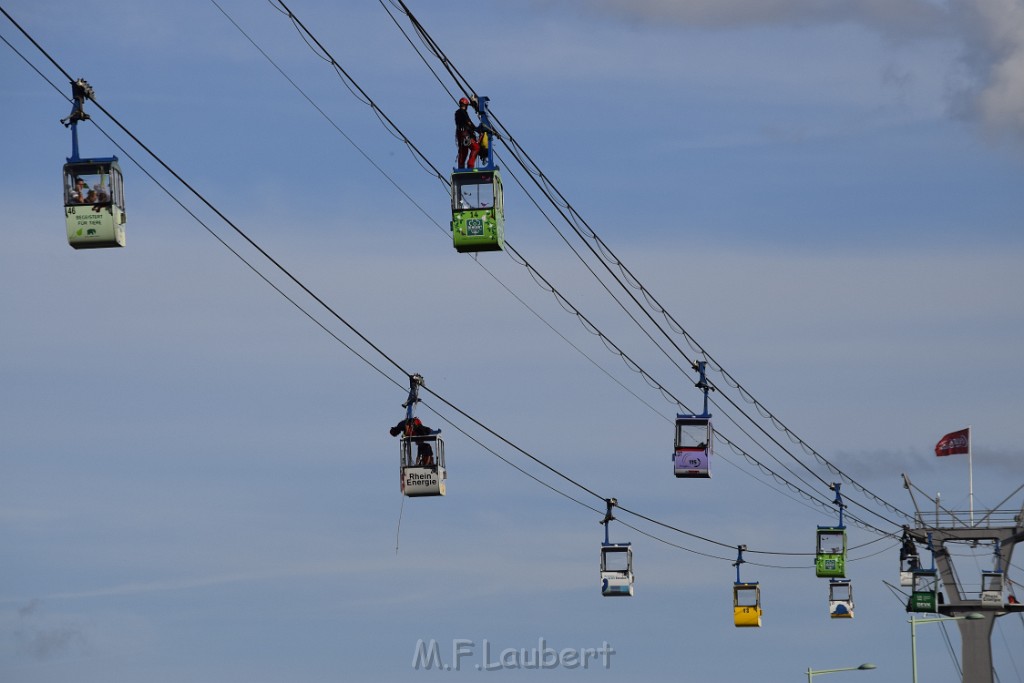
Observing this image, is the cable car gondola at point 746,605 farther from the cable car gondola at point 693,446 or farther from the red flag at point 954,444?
the red flag at point 954,444

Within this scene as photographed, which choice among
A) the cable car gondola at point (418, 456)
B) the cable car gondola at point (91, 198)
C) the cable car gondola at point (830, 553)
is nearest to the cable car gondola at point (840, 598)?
the cable car gondola at point (830, 553)

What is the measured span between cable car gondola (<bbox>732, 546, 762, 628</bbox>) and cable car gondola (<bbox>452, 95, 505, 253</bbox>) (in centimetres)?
3099

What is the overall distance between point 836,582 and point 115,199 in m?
45.1

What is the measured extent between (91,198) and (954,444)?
6238 cm

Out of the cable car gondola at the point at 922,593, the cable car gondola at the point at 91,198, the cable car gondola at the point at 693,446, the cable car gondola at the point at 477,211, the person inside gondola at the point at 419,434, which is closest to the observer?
the cable car gondola at the point at 91,198

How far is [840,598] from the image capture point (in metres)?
65.8

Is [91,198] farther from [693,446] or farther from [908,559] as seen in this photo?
[908,559]

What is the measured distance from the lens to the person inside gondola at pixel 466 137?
32031 mm

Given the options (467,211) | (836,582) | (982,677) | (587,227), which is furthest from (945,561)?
(467,211)

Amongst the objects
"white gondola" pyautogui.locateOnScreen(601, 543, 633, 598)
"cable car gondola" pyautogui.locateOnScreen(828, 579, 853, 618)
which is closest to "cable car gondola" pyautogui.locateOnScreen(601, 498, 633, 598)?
"white gondola" pyautogui.locateOnScreen(601, 543, 633, 598)

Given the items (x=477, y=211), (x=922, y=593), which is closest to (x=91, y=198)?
(x=477, y=211)

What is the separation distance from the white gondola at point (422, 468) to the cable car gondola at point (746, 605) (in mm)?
25926

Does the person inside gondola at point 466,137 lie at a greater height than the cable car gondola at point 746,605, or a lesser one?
greater

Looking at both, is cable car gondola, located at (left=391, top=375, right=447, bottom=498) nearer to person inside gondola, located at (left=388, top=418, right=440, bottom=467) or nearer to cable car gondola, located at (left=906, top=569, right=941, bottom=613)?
person inside gondola, located at (left=388, top=418, right=440, bottom=467)
